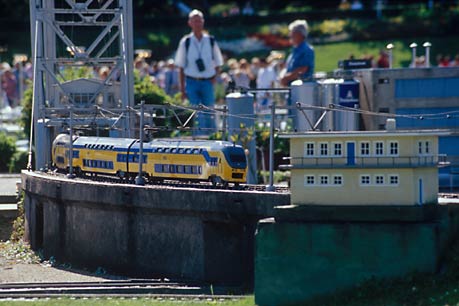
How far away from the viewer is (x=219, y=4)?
88.2 metres

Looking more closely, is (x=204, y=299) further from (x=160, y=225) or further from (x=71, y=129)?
(x=71, y=129)

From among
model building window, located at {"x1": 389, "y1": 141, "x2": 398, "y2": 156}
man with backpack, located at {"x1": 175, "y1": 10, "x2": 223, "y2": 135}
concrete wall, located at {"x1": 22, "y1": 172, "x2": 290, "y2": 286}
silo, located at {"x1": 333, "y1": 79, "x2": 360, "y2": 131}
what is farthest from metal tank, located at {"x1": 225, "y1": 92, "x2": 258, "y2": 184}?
model building window, located at {"x1": 389, "y1": 141, "x2": 398, "y2": 156}

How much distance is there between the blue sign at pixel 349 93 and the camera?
128 feet

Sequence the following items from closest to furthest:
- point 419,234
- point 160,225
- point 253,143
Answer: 1. point 419,234
2. point 160,225
3. point 253,143

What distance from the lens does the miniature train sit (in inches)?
1283

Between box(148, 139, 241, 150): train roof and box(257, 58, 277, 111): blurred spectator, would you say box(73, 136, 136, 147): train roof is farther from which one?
box(257, 58, 277, 111): blurred spectator

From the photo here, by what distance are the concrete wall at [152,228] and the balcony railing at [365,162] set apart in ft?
4.65

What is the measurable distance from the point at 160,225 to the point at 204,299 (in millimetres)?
4009

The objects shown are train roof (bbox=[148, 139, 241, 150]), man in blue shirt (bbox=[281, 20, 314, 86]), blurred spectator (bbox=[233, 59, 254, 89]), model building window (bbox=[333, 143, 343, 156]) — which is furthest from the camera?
blurred spectator (bbox=[233, 59, 254, 89])

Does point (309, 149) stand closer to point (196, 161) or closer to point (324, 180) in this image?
point (324, 180)

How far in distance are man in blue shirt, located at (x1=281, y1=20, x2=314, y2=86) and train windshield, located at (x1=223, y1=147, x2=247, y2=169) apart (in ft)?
26.5

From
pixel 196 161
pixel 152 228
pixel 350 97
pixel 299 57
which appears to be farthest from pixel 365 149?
pixel 299 57

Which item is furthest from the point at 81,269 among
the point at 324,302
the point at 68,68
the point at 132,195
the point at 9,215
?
the point at 68,68

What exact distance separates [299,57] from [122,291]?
12511 millimetres
